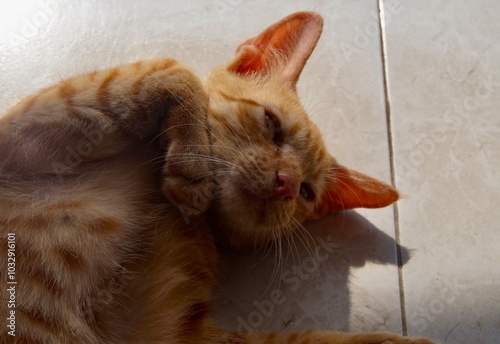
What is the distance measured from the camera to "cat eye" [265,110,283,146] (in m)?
1.69

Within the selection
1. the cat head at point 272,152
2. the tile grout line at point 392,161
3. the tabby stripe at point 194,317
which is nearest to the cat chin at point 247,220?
the cat head at point 272,152

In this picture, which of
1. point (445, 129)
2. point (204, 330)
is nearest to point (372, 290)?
point (204, 330)

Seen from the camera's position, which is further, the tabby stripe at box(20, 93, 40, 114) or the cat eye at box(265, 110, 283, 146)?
the cat eye at box(265, 110, 283, 146)

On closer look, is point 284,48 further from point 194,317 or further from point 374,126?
point 194,317

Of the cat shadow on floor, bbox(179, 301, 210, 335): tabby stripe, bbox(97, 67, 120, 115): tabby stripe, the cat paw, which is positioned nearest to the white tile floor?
the cat shadow on floor

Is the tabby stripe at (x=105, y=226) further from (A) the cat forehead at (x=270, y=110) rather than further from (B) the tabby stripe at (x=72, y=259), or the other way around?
(A) the cat forehead at (x=270, y=110)

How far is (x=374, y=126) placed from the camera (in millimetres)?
2027

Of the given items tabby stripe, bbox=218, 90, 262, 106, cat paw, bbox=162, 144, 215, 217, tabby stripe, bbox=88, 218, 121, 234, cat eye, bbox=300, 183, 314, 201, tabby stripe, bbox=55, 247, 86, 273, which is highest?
tabby stripe, bbox=218, 90, 262, 106

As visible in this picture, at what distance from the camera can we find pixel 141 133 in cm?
149

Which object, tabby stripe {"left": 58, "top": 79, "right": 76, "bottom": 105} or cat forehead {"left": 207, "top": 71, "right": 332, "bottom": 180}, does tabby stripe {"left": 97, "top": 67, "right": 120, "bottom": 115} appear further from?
cat forehead {"left": 207, "top": 71, "right": 332, "bottom": 180}

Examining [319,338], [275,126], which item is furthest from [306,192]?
[319,338]

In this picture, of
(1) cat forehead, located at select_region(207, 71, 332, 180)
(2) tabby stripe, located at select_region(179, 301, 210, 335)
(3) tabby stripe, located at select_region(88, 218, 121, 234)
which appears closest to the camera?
(3) tabby stripe, located at select_region(88, 218, 121, 234)

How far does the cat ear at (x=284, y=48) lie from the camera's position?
1.84 meters

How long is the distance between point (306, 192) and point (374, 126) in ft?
1.37
